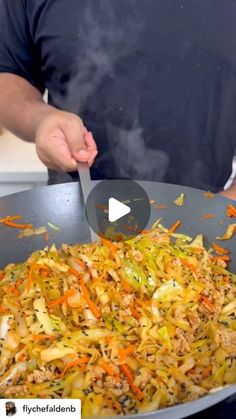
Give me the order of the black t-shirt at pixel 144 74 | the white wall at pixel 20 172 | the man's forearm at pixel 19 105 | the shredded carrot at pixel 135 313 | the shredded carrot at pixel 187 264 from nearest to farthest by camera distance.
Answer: the shredded carrot at pixel 135 313 → the shredded carrot at pixel 187 264 → the black t-shirt at pixel 144 74 → the man's forearm at pixel 19 105 → the white wall at pixel 20 172

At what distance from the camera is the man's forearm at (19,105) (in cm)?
153

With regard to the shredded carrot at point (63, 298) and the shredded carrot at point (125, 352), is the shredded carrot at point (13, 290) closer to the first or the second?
the shredded carrot at point (63, 298)

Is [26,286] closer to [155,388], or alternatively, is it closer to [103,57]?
[155,388]

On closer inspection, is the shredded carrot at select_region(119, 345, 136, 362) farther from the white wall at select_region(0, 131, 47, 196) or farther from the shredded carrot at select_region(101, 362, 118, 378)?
the white wall at select_region(0, 131, 47, 196)

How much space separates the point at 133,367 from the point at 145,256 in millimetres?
270

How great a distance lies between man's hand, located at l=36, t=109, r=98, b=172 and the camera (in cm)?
118

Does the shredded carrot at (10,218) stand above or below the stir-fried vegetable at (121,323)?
above

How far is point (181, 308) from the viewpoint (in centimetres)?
105

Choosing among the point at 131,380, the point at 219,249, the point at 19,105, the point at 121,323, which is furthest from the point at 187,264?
the point at 19,105

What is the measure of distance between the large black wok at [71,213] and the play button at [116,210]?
0.20 feet

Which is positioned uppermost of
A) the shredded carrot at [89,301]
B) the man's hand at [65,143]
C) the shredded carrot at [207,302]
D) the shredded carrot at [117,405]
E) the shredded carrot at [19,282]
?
the man's hand at [65,143]

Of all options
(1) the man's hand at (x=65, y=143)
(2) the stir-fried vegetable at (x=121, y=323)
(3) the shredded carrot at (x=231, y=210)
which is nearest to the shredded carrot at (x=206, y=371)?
(2) the stir-fried vegetable at (x=121, y=323)

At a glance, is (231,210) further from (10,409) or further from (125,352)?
(10,409)

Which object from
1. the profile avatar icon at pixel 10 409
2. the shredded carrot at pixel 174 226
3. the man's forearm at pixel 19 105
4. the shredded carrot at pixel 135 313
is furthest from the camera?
the man's forearm at pixel 19 105
